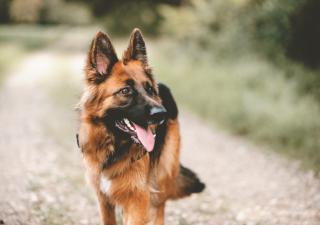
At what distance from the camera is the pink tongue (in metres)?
4.10

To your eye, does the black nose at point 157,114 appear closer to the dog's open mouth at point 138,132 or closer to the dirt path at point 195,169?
the dog's open mouth at point 138,132

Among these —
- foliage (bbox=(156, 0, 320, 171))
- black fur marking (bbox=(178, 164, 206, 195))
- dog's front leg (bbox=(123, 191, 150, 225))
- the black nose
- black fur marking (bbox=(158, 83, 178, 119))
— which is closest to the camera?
the black nose

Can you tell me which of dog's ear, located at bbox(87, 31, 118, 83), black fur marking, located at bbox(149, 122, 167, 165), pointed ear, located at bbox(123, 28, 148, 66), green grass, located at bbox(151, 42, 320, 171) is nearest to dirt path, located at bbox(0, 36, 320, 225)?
green grass, located at bbox(151, 42, 320, 171)

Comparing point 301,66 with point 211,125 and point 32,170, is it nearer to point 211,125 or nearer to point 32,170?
point 211,125

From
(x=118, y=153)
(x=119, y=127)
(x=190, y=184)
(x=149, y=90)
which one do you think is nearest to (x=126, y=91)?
(x=149, y=90)

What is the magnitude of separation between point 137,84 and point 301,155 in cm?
490

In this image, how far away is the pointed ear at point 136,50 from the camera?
4.39 meters

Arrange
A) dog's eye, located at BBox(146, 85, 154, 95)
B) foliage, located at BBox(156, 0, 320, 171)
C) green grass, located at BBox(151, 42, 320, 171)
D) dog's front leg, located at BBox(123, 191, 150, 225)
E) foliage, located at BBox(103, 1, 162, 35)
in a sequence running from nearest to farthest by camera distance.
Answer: dog's front leg, located at BBox(123, 191, 150, 225), dog's eye, located at BBox(146, 85, 154, 95), green grass, located at BBox(151, 42, 320, 171), foliage, located at BBox(156, 0, 320, 171), foliage, located at BBox(103, 1, 162, 35)

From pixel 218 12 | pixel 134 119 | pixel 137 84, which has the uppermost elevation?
pixel 218 12

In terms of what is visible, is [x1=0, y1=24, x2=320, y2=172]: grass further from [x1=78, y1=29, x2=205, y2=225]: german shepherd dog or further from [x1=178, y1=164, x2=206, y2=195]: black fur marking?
[x1=178, y1=164, x2=206, y2=195]: black fur marking

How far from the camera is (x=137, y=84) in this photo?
14.0ft

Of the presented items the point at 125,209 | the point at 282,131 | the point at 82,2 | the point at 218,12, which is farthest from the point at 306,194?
the point at 82,2

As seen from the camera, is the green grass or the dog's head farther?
the green grass

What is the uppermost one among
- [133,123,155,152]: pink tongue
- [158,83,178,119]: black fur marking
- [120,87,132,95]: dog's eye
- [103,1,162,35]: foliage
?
[103,1,162,35]: foliage
